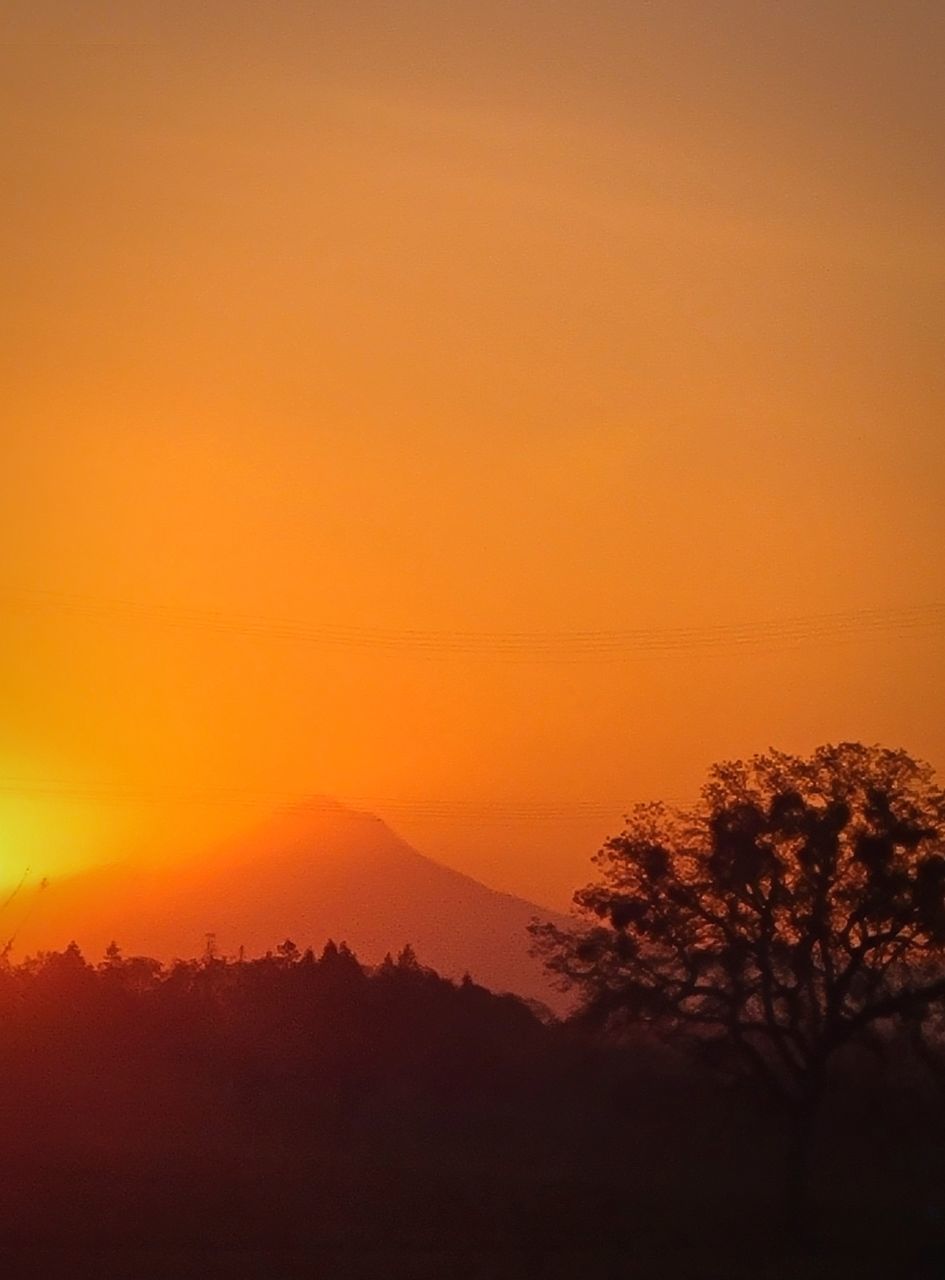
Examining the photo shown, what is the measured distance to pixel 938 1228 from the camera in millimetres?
46844

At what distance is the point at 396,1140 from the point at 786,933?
65.4ft

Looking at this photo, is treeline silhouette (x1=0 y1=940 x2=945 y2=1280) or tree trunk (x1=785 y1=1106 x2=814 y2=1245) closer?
treeline silhouette (x1=0 y1=940 x2=945 y2=1280)

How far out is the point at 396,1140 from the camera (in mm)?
64188

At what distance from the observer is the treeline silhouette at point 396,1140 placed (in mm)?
40531

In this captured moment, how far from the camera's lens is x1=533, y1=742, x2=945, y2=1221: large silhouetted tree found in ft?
167

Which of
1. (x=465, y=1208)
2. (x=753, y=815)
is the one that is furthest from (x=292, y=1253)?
(x=753, y=815)

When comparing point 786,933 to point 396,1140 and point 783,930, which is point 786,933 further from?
point 396,1140

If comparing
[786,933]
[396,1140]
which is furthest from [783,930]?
[396,1140]

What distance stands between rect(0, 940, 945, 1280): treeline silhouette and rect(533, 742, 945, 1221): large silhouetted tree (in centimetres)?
169

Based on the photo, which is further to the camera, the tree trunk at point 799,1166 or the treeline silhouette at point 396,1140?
the tree trunk at point 799,1166

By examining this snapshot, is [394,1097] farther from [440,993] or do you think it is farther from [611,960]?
[611,960]

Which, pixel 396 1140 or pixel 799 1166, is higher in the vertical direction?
pixel 396 1140

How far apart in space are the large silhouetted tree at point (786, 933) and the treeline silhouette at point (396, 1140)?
169 cm

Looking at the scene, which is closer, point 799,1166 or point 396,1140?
point 799,1166
